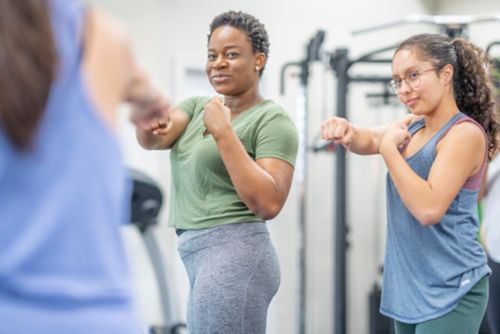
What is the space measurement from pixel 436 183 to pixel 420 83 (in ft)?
0.81

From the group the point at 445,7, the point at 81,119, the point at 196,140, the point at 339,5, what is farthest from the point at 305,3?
the point at 81,119

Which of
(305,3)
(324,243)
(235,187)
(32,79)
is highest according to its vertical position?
(305,3)

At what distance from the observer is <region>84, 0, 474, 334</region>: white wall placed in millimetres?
4461

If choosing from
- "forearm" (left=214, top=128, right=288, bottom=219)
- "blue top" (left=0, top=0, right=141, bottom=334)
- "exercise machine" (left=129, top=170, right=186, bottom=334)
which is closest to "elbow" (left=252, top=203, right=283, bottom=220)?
"forearm" (left=214, top=128, right=288, bottom=219)

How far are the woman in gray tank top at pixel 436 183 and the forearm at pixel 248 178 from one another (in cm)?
18

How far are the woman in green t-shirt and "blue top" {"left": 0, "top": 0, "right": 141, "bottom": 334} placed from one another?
2.84 feet

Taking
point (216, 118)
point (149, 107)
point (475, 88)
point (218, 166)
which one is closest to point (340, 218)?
point (475, 88)

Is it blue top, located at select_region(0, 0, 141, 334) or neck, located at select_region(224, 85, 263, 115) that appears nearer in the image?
blue top, located at select_region(0, 0, 141, 334)

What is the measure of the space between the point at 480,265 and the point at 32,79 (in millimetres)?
1304

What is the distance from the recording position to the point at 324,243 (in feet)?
16.4

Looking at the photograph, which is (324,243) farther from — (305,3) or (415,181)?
(415,181)

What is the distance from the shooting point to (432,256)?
6.04 feet

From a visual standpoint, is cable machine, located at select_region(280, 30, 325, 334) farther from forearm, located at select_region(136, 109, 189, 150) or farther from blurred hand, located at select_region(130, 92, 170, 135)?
blurred hand, located at select_region(130, 92, 170, 135)

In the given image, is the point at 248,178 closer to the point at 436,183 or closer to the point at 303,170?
the point at 436,183
